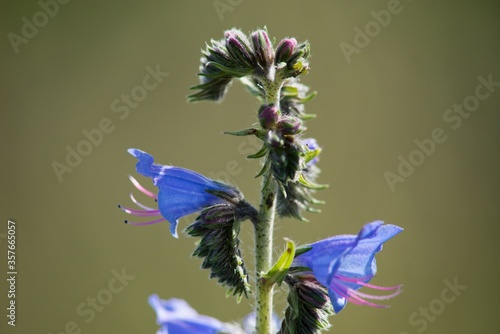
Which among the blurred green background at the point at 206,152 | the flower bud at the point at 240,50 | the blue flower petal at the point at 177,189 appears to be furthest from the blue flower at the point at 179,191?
the blurred green background at the point at 206,152

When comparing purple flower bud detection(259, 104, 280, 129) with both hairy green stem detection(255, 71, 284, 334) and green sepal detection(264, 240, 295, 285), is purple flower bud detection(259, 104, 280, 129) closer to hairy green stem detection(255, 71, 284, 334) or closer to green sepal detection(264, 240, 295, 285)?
hairy green stem detection(255, 71, 284, 334)

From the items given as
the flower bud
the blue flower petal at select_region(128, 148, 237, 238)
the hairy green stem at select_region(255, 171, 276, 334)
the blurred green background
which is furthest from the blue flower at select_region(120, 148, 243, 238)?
the blurred green background

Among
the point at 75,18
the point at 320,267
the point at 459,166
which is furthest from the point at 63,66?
the point at 320,267

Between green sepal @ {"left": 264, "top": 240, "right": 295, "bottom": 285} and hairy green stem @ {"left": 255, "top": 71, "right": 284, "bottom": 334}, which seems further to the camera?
hairy green stem @ {"left": 255, "top": 71, "right": 284, "bottom": 334}

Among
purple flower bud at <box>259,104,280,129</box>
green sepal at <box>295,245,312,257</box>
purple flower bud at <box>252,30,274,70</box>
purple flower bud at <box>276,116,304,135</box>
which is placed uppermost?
purple flower bud at <box>252,30,274,70</box>

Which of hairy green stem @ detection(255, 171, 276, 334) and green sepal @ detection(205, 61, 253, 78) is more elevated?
green sepal @ detection(205, 61, 253, 78)

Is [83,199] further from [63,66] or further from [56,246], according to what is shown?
[63,66]

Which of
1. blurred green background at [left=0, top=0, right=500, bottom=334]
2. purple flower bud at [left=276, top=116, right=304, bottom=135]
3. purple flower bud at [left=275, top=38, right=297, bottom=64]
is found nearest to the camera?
purple flower bud at [left=276, top=116, right=304, bottom=135]

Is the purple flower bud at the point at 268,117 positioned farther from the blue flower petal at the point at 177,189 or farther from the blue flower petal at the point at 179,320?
the blue flower petal at the point at 179,320

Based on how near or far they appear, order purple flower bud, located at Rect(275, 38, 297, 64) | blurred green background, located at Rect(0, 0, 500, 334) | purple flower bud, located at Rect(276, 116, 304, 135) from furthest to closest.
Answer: blurred green background, located at Rect(0, 0, 500, 334) → purple flower bud, located at Rect(275, 38, 297, 64) → purple flower bud, located at Rect(276, 116, 304, 135)
